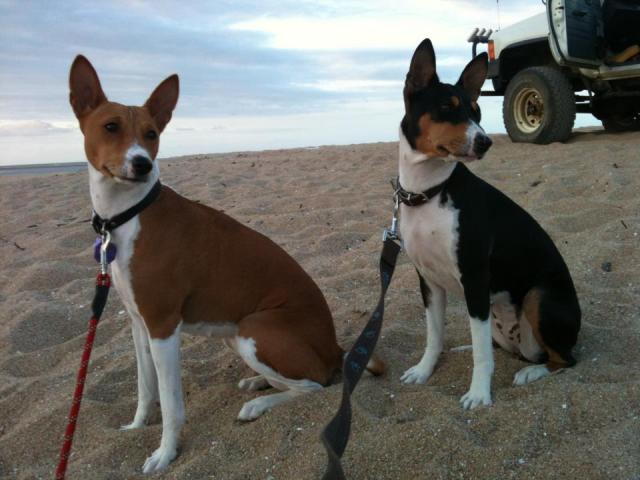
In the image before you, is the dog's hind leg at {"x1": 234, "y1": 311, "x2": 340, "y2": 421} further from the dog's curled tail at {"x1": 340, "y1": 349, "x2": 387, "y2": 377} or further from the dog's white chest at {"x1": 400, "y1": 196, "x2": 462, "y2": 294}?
the dog's white chest at {"x1": 400, "y1": 196, "x2": 462, "y2": 294}

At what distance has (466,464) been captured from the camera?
88.0 inches

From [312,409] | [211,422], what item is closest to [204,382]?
[211,422]

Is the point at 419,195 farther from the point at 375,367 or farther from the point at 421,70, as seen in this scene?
the point at 375,367

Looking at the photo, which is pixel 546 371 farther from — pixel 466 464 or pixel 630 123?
pixel 630 123

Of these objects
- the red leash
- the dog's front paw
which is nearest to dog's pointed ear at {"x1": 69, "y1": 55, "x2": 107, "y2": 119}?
the red leash

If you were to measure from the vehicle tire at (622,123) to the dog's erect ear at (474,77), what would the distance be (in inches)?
306

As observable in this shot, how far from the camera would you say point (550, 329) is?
3.00 meters

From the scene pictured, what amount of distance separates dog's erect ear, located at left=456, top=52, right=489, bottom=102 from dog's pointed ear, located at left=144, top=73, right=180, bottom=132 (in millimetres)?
1406

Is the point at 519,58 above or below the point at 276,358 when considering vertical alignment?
above

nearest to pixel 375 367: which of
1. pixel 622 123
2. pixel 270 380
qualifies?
pixel 270 380

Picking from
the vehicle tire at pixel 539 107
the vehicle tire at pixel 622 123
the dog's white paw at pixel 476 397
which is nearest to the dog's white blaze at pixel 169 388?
the dog's white paw at pixel 476 397

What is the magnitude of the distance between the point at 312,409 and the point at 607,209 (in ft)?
11.9

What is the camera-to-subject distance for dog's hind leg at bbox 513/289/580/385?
3.00 m

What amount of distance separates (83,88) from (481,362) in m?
2.18
